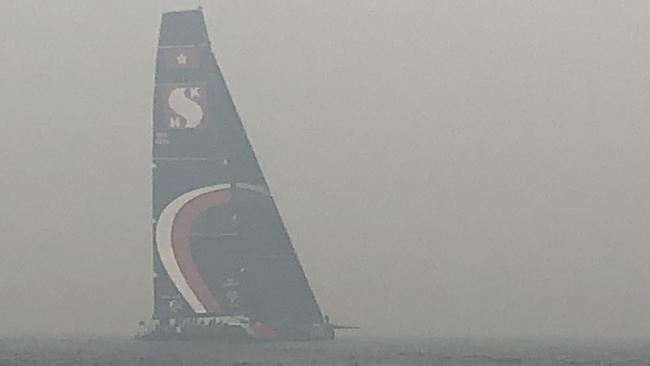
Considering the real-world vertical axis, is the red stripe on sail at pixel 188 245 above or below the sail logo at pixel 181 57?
below

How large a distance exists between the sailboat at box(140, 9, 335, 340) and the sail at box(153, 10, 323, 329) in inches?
3.1

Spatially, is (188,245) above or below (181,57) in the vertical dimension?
below

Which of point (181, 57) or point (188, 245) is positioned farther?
point (188, 245)

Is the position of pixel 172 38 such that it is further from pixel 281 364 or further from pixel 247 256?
pixel 281 364

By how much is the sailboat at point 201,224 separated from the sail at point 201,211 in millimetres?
79

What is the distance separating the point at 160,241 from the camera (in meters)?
113

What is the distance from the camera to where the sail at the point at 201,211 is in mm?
109625

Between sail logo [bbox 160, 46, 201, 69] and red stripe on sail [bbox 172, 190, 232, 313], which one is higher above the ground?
sail logo [bbox 160, 46, 201, 69]

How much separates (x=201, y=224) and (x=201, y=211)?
1061mm

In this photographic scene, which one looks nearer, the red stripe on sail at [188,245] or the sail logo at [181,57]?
the sail logo at [181,57]

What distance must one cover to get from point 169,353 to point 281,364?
63.3 feet

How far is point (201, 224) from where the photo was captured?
111812mm

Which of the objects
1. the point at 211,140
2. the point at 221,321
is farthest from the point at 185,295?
the point at 211,140

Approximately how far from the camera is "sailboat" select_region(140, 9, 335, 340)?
360 feet
